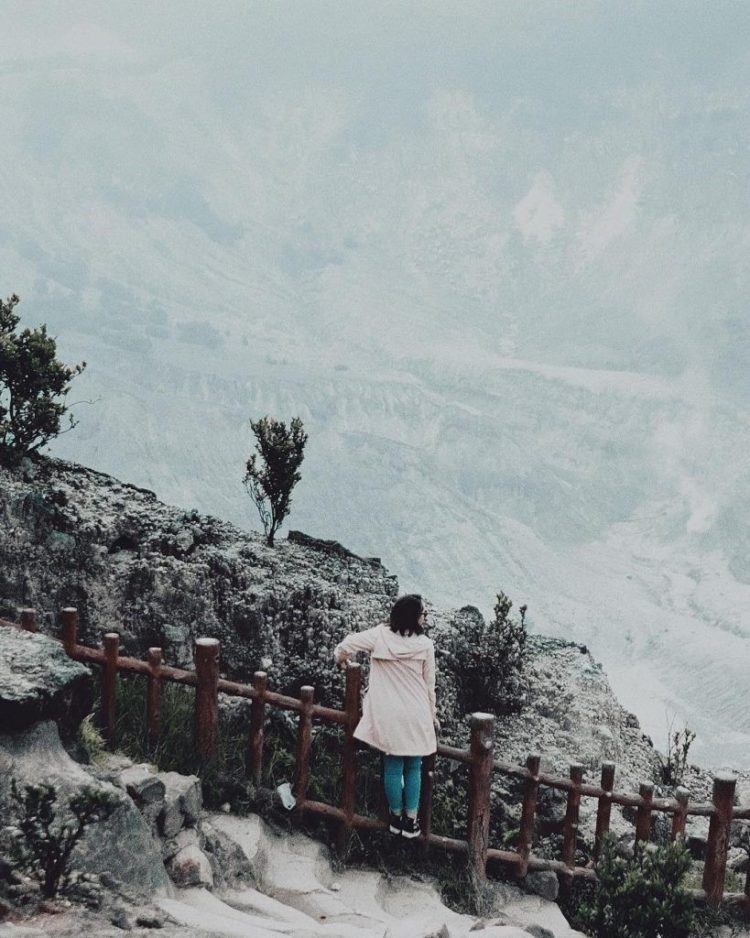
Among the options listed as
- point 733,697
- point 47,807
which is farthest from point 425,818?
point 733,697

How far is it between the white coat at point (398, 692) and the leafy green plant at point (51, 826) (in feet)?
6.31

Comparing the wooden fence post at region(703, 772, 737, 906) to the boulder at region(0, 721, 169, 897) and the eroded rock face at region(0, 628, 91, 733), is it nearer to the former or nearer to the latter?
the boulder at region(0, 721, 169, 897)

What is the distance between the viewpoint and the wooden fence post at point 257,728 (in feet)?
22.6

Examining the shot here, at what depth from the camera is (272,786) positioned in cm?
721

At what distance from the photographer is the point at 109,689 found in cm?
691

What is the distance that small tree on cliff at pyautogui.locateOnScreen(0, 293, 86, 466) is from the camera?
372 inches

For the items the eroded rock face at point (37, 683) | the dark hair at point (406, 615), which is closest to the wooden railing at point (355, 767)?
the dark hair at point (406, 615)

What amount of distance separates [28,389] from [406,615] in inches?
198

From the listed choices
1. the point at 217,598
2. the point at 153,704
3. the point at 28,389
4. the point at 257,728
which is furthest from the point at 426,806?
the point at 28,389

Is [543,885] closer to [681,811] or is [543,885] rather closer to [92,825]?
[681,811]

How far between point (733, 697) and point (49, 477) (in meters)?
43.4

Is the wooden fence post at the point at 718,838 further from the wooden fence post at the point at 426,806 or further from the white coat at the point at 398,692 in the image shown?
the white coat at the point at 398,692

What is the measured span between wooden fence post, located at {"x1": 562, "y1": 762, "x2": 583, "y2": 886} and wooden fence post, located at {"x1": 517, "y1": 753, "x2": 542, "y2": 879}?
0.93 feet

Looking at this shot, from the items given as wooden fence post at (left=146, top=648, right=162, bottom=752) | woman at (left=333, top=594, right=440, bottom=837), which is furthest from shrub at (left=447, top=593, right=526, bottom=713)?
wooden fence post at (left=146, top=648, right=162, bottom=752)
